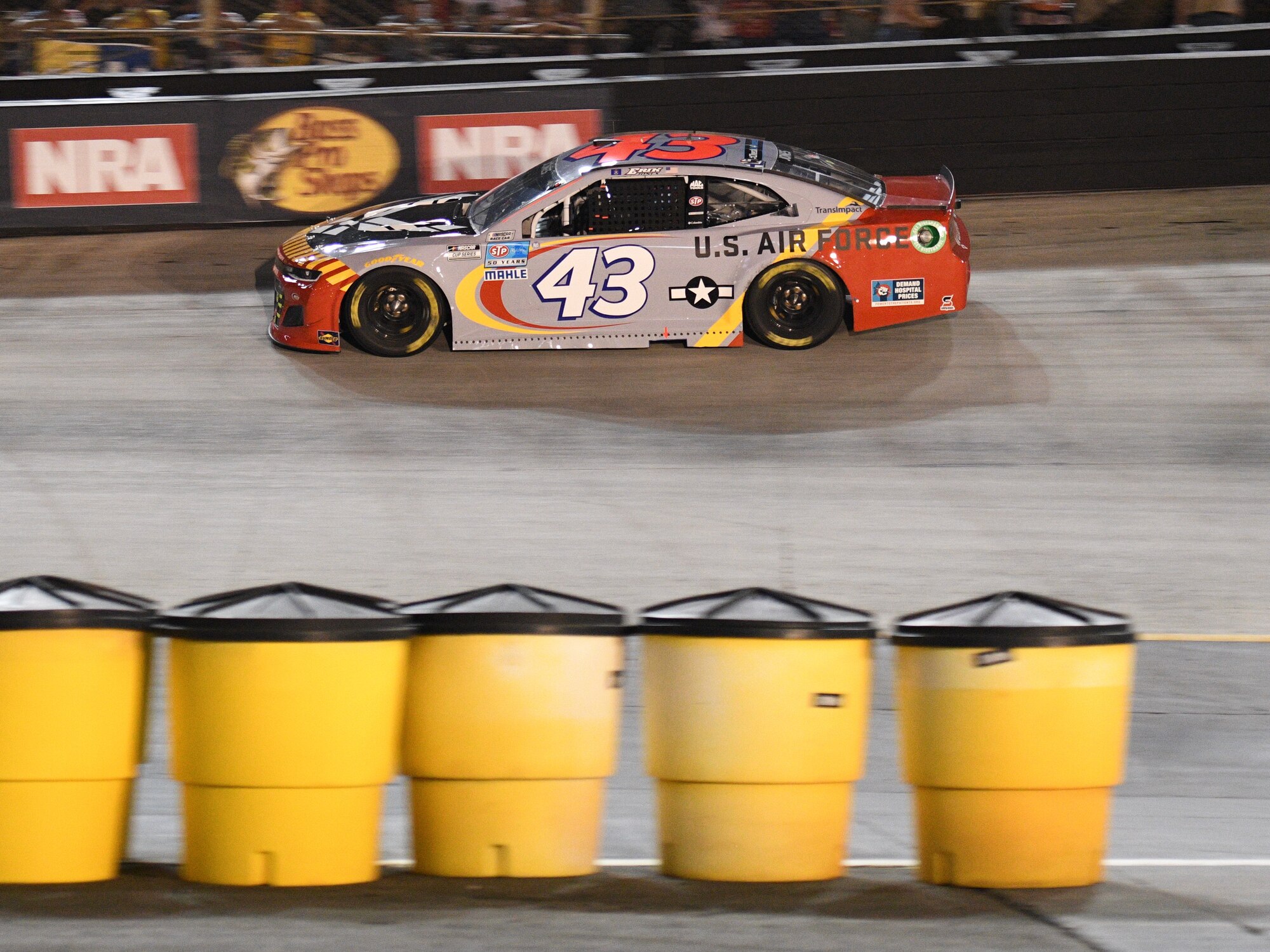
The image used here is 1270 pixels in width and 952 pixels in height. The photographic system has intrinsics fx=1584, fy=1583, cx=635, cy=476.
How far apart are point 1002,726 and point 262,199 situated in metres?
10.4

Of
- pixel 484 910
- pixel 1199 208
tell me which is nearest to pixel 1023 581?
pixel 484 910

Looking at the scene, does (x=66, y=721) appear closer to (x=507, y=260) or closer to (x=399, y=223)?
(x=507, y=260)

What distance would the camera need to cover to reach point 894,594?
318 inches

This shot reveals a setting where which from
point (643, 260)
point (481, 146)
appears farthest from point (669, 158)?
point (481, 146)

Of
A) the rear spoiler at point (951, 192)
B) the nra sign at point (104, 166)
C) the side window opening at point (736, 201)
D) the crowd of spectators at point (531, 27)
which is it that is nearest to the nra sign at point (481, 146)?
the crowd of spectators at point (531, 27)

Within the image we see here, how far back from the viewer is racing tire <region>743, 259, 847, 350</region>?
10.9 metres

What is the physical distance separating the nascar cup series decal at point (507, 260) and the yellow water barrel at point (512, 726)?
6094 mm

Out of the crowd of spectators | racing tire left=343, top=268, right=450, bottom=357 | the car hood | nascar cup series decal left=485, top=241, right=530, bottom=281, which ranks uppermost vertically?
the crowd of spectators

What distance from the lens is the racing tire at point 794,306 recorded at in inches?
428

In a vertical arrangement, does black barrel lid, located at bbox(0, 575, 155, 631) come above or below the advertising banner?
below

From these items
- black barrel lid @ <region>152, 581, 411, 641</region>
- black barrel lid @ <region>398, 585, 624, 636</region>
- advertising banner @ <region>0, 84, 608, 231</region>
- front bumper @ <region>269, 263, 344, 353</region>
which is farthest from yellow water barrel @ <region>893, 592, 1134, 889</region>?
advertising banner @ <region>0, 84, 608, 231</region>

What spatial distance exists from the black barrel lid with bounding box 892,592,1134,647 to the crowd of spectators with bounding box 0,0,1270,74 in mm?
10095

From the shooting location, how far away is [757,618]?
460 cm

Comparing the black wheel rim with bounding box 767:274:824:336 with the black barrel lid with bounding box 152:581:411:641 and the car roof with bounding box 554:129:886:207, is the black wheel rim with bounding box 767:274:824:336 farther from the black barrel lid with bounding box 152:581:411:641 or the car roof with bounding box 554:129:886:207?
the black barrel lid with bounding box 152:581:411:641
